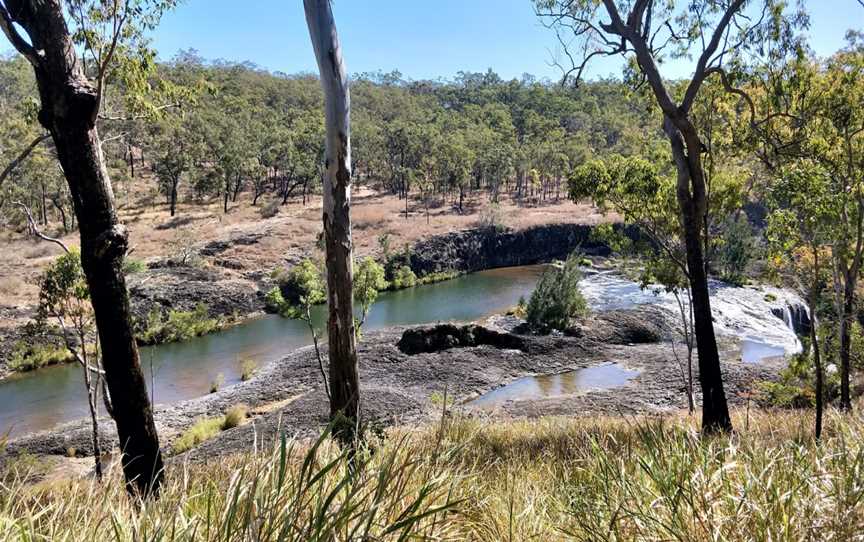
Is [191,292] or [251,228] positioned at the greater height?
[251,228]

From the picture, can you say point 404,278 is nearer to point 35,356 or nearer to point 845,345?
point 35,356

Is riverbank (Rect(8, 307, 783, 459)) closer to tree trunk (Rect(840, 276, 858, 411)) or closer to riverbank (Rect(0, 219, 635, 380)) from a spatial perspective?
tree trunk (Rect(840, 276, 858, 411))

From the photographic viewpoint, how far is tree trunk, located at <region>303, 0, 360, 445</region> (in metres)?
5.96

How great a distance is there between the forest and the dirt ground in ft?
1.13

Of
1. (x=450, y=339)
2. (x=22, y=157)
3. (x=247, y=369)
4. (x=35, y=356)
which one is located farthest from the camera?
(x=450, y=339)

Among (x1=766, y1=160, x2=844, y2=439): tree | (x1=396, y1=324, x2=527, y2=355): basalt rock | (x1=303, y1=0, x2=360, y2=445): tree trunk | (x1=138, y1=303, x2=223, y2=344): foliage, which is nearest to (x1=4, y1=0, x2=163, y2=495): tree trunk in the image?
(x1=303, y1=0, x2=360, y2=445): tree trunk

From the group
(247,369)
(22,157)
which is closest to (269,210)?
(247,369)

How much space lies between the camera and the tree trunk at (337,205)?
19.5ft

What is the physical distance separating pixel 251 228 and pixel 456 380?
25.4 metres

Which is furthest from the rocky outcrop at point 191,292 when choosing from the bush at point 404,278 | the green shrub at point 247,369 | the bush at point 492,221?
the bush at point 492,221

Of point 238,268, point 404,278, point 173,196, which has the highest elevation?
point 173,196

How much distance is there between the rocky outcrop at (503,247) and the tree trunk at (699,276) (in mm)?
32399

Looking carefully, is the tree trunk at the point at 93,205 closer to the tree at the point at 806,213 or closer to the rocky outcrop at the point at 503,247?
the tree at the point at 806,213

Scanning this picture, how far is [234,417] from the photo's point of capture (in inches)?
669
